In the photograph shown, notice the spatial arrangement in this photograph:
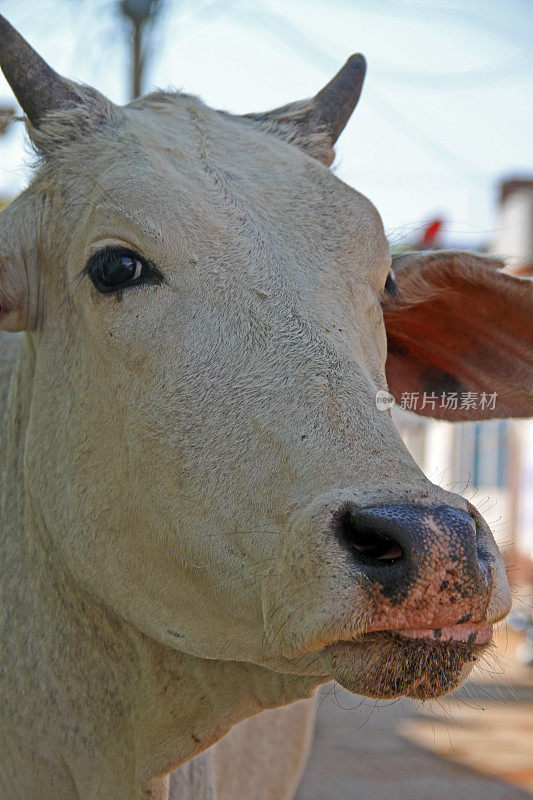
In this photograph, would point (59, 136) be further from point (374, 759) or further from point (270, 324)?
point (374, 759)

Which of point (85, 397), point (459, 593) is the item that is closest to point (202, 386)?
point (85, 397)

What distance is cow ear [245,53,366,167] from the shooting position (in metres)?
3.47

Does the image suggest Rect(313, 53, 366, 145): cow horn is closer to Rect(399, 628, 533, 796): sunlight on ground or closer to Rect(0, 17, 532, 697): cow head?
Rect(0, 17, 532, 697): cow head

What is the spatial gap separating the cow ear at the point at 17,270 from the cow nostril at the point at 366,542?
149 centimetres

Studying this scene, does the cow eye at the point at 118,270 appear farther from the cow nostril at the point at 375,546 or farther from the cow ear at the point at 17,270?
the cow nostril at the point at 375,546

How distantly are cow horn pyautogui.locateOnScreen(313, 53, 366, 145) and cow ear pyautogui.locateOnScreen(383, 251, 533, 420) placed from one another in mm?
757

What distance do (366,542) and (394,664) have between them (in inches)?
11.3

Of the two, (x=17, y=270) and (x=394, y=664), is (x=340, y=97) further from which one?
(x=394, y=664)

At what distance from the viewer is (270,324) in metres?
2.51

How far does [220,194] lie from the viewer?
2.76m

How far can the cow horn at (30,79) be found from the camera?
2.98m

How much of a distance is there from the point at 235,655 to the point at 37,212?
60.9 inches

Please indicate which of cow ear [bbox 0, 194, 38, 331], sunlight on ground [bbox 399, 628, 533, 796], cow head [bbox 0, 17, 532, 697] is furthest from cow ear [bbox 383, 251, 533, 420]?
sunlight on ground [bbox 399, 628, 533, 796]
